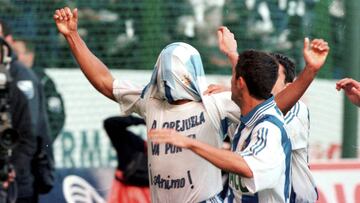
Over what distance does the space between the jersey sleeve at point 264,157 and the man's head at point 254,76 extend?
0.19 meters

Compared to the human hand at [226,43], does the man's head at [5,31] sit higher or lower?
lower

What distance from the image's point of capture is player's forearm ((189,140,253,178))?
213 inches

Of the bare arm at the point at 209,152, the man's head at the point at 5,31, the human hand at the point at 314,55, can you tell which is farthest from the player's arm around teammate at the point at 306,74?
the man's head at the point at 5,31

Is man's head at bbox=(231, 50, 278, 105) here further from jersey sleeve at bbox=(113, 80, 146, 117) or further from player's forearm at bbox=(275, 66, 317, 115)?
jersey sleeve at bbox=(113, 80, 146, 117)

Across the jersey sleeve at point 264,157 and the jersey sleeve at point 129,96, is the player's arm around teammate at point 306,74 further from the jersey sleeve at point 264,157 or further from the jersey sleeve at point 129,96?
the jersey sleeve at point 129,96

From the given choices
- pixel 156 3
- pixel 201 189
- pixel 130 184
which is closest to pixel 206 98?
pixel 201 189

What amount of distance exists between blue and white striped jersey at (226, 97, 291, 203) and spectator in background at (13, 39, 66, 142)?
439 centimetres

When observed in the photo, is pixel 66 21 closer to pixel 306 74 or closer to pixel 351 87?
pixel 306 74

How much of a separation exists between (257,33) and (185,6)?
77 cm

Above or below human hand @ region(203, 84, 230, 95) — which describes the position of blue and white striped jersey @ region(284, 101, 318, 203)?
below

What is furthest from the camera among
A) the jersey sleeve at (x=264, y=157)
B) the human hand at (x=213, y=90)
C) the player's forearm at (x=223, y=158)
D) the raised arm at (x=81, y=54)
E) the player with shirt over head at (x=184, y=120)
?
the raised arm at (x=81, y=54)

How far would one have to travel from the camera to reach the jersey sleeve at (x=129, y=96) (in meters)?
6.64

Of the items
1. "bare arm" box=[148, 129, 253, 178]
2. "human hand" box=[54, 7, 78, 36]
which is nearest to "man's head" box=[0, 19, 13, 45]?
"human hand" box=[54, 7, 78, 36]

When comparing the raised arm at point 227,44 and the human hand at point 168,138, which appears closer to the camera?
the human hand at point 168,138
